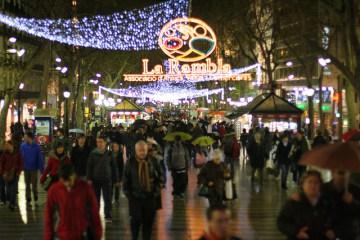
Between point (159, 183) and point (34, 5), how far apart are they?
912 inches

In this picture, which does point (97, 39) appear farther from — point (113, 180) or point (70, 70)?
point (113, 180)

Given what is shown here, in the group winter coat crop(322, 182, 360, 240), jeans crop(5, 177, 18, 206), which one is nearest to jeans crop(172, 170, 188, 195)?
jeans crop(5, 177, 18, 206)

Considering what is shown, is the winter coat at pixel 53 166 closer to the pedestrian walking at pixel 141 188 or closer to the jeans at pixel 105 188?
the jeans at pixel 105 188

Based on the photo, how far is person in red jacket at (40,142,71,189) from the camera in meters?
13.2

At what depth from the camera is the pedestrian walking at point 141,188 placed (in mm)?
9875

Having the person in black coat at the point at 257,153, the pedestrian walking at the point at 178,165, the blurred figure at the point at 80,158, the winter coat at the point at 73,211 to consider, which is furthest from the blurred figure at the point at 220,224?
the person in black coat at the point at 257,153

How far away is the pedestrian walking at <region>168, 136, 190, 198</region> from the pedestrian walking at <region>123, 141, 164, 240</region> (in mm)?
7247

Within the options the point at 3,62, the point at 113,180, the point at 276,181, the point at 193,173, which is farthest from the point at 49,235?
the point at 3,62

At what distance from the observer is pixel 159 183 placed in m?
10.1

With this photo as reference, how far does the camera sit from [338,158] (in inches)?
266

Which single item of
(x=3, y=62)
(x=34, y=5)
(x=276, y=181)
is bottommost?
(x=276, y=181)

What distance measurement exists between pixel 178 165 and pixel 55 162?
4.48 meters

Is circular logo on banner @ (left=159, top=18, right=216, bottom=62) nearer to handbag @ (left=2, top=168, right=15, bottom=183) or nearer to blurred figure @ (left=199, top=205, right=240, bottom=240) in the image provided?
handbag @ (left=2, top=168, right=15, bottom=183)

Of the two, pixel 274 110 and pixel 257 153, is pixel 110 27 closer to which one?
pixel 274 110
